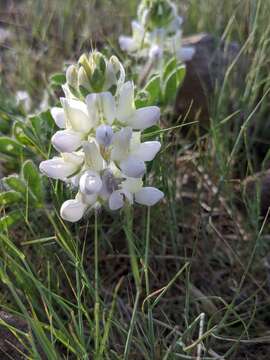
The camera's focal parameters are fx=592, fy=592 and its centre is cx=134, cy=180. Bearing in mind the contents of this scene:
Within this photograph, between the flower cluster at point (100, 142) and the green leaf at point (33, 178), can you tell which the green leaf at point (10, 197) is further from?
the flower cluster at point (100, 142)

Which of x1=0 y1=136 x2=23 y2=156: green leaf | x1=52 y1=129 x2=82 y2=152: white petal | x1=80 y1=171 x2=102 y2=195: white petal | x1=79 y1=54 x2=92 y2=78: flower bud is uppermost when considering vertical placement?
x1=79 y1=54 x2=92 y2=78: flower bud

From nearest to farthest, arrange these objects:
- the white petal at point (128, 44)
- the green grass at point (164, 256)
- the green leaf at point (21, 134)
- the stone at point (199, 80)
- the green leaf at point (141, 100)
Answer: the green grass at point (164, 256), the green leaf at point (141, 100), the green leaf at point (21, 134), the white petal at point (128, 44), the stone at point (199, 80)

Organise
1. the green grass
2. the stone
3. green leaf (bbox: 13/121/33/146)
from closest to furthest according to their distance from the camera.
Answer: the green grass
green leaf (bbox: 13/121/33/146)
the stone

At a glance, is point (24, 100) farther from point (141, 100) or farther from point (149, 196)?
point (149, 196)

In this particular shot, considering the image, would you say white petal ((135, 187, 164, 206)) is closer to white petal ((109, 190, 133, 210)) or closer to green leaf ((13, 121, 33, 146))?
white petal ((109, 190, 133, 210))

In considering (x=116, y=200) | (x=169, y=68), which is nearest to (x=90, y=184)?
(x=116, y=200)

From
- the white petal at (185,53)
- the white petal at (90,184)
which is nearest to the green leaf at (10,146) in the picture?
the white petal at (90,184)

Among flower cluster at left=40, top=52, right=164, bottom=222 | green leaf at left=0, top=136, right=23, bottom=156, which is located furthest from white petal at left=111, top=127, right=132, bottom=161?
green leaf at left=0, top=136, right=23, bottom=156

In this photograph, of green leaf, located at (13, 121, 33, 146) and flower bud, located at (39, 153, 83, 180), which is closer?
flower bud, located at (39, 153, 83, 180)
